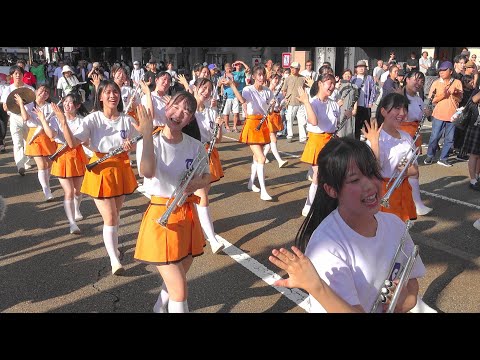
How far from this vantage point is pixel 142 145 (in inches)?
130

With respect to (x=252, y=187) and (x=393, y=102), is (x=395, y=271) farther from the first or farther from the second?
(x=252, y=187)

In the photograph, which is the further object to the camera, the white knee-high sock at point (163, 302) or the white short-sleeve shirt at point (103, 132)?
the white short-sleeve shirt at point (103, 132)

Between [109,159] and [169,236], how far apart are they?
1782 millimetres

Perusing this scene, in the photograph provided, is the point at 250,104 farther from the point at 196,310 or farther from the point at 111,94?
the point at 196,310

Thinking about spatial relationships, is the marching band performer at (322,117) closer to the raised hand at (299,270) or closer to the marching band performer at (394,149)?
the marching band performer at (394,149)

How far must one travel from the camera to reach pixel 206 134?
5789 mm

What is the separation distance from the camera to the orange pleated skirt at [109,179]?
4.51 meters

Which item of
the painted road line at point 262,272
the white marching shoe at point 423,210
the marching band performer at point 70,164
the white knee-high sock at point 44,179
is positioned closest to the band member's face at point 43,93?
the white knee-high sock at point 44,179

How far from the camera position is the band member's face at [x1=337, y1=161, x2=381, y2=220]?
6.44 feet

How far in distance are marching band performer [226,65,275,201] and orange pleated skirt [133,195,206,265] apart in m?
3.65

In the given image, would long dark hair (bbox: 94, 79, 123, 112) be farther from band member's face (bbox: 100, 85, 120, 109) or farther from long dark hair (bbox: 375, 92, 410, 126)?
long dark hair (bbox: 375, 92, 410, 126)

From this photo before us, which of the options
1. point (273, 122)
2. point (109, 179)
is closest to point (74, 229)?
point (109, 179)
